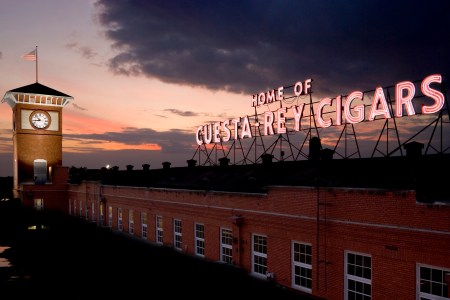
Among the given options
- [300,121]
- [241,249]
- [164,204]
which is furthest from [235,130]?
[241,249]

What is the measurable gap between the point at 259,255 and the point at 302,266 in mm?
3511

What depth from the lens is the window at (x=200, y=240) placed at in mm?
29016

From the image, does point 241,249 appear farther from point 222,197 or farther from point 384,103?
point 384,103

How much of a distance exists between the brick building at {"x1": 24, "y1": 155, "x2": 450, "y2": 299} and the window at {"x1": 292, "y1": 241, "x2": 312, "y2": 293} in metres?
0.05

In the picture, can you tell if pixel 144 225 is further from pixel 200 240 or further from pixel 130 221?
pixel 200 240

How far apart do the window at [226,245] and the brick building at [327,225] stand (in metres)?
0.06

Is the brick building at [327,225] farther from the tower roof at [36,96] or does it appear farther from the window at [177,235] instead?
the tower roof at [36,96]

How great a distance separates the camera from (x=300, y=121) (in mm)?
35188

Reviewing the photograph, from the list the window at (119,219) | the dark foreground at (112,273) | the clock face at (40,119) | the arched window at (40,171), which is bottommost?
the dark foreground at (112,273)

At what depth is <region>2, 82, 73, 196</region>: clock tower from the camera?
65.6 m

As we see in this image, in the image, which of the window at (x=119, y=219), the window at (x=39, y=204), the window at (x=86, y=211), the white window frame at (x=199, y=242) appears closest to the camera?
the white window frame at (x=199, y=242)

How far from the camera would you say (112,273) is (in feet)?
92.1

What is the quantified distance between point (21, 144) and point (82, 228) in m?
26.5

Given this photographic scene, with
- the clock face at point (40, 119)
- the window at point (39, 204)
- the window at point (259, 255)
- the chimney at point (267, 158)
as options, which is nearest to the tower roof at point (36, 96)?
the clock face at point (40, 119)
